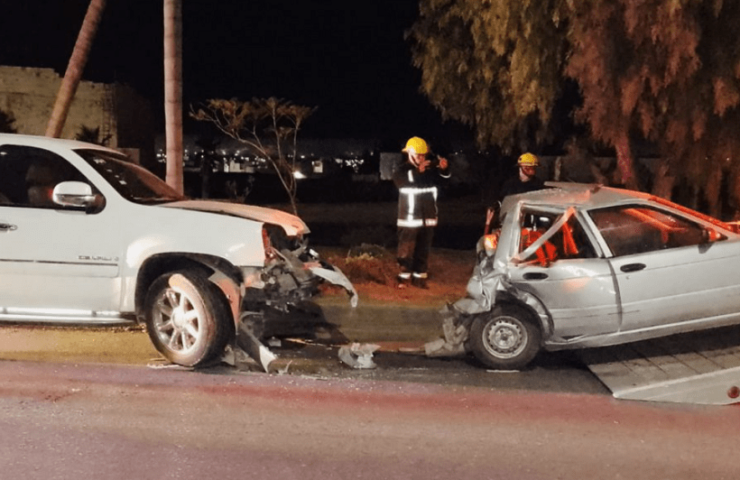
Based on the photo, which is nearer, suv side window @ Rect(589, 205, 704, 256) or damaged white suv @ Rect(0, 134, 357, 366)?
damaged white suv @ Rect(0, 134, 357, 366)

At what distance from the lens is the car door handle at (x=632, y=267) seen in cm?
727

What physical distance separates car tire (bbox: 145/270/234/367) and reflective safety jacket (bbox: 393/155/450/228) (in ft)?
11.5

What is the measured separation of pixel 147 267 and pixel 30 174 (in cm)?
159

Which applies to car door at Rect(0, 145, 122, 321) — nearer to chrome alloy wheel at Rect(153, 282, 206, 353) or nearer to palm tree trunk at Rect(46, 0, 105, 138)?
chrome alloy wheel at Rect(153, 282, 206, 353)

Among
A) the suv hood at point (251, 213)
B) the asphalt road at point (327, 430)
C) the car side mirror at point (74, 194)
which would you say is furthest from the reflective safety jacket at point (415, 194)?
the car side mirror at point (74, 194)

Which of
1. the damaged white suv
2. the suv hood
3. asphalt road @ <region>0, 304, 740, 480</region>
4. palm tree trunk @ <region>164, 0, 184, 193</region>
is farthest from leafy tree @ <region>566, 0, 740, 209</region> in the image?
palm tree trunk @ <region>164, 0, 184, 193</region>

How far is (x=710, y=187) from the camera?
10.5 meters

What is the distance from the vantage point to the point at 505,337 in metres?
7.51

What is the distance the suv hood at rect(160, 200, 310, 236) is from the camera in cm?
751

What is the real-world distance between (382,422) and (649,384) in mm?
2287

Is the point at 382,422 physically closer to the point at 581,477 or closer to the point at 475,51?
the point at 581,477

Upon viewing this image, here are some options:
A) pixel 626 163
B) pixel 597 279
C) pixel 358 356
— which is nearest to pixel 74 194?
pixel 358 356

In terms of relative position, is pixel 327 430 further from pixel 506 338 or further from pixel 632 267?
pixel 632 267

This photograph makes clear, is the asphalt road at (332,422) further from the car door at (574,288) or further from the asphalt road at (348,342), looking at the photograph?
the car door at (574,288)
